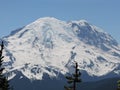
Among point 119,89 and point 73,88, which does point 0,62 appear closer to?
point 73,88

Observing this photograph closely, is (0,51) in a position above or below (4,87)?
above

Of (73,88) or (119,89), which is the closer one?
(73,88)

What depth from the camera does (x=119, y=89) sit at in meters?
39.2

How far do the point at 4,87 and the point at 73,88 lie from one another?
7.35 metres

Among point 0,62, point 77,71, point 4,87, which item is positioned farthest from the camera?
point 4,87

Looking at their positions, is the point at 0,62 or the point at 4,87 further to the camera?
the point at 4,87

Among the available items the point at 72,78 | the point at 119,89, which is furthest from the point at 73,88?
the point at 119,89

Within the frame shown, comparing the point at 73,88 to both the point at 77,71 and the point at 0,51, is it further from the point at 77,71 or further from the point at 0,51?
the point at 0,51

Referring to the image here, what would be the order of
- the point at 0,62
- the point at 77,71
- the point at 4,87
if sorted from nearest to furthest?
the point at 77,71 → the point at 0,62 → the point at 4,87

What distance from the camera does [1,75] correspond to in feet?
128

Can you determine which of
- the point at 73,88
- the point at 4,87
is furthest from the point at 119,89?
the point at 4,87

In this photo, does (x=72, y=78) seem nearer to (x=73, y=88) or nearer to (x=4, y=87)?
(x=73, y=88)

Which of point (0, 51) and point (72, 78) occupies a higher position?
point (0, 51)

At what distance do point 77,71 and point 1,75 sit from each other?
714 cm
